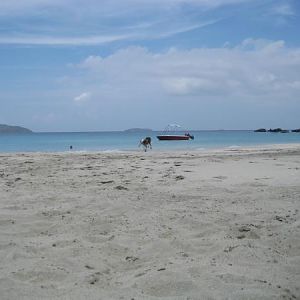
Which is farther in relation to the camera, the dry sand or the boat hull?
the boat hull

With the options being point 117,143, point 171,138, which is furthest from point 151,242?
point 117,143

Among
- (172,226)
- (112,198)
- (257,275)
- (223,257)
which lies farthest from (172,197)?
(257,275)

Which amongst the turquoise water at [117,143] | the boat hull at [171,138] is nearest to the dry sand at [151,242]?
the turquoise water at [117,143]

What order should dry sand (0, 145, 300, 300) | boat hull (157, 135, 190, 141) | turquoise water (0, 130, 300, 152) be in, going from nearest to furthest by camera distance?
1. dry sand (0, 145, 300, 300)
2. turquoise water (0, 130, 300, 152)
3. boat hull (157, 135, 190, 141)

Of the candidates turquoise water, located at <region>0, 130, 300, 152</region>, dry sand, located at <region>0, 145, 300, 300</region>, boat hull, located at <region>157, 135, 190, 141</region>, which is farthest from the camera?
boat hull, located at <region>157, 135, 190, 141</region>

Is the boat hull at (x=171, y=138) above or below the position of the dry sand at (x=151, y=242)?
above

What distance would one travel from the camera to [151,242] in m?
4.95

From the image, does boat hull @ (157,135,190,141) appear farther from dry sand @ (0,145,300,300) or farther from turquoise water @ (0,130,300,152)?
dry sand @ (0,145,300,300)

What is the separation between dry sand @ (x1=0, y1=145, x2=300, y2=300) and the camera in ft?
12.2

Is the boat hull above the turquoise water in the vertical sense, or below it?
above

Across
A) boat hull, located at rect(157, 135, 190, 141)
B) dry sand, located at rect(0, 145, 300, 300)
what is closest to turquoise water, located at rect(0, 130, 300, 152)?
boat hull, located at rect(157, 135, 190, 141)

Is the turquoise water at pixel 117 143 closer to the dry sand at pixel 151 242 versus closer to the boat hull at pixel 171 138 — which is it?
the boat hull at pixel 171 138

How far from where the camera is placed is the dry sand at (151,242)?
3711mm

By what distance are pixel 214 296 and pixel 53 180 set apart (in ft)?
24.2
